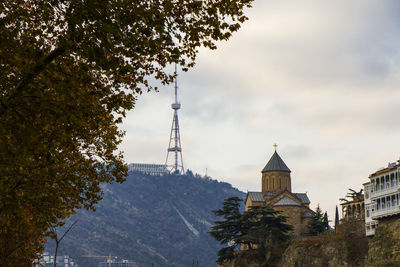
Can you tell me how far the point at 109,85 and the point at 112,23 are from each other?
3663mm

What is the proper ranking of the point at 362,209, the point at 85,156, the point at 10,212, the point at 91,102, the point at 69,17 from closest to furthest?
the point at 69,17 < the point at 91,102 < the point at 10,212 < the point at 85,156 < the point at 362,209

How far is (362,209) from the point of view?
70.1 m

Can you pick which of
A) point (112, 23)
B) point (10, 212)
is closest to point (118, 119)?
point (10, 212)

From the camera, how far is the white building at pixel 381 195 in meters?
55.9

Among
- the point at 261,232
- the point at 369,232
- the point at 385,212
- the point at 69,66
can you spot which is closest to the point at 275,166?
the point at 261,232

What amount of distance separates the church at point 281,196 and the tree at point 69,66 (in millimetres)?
84243

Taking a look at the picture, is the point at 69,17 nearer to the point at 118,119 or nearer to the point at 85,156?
the point at 118,119

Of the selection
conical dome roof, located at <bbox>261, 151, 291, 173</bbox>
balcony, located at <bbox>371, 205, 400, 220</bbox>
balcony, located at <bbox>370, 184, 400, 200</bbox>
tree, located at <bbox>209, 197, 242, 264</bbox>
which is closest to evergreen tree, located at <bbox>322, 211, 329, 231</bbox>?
tree, located at <bbox>209, 197, 242, 264</bbox>

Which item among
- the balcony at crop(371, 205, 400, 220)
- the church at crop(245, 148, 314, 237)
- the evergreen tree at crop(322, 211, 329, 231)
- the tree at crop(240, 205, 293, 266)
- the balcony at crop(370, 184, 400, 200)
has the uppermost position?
the church at crop(245, 148, 314, 237)

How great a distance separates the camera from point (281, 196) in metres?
103

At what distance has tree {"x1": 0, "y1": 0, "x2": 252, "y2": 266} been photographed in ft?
42.5

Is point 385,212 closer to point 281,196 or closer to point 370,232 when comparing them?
point 370,232

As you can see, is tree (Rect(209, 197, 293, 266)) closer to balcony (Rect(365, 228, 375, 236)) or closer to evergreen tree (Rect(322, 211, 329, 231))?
evergreen tree (Rect(322, 211, 329, 231))

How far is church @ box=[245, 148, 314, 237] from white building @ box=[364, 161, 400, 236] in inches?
1429
